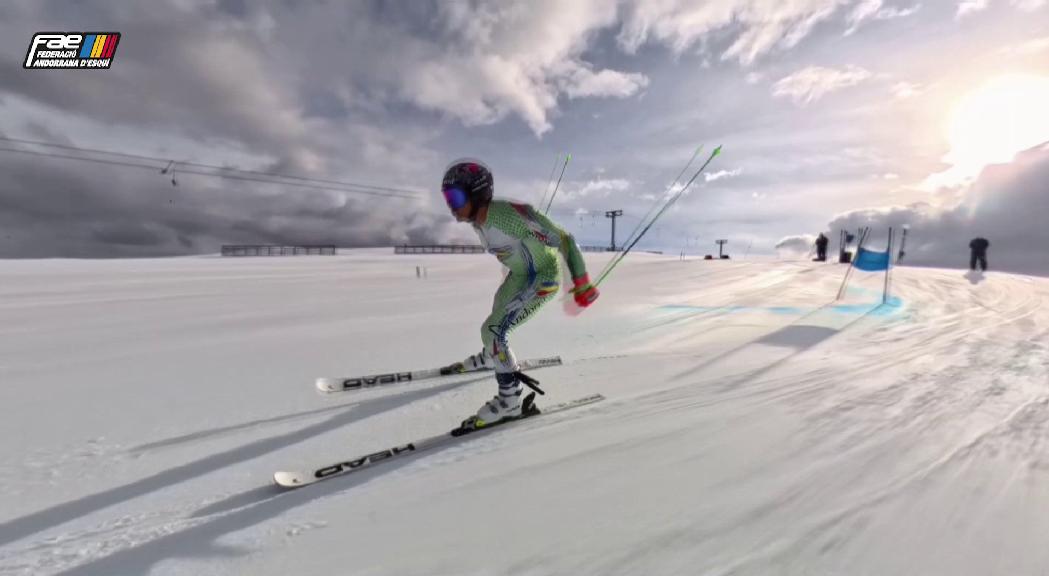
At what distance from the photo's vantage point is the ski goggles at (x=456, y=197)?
124 inches

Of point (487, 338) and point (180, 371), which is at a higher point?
point (487, 338)

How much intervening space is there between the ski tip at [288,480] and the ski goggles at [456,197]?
6.95 ft

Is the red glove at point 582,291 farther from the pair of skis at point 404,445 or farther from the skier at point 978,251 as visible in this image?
the skier at point 978,251

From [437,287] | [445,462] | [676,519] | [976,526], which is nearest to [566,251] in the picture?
[445,462]

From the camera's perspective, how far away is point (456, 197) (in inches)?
124

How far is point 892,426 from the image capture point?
2.59m

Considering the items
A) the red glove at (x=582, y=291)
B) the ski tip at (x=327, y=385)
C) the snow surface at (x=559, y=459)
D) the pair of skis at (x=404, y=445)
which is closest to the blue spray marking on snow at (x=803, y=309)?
the snow surface at (x=559, y=459)

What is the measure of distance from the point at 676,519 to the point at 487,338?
2.00m

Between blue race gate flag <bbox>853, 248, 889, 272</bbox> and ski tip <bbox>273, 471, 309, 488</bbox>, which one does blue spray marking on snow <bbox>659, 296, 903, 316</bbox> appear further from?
ski tip <bbox>273, 471, 309, 488</bbox>

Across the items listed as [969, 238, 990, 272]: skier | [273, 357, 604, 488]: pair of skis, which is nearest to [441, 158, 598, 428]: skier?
[273, 357, 604, 488]: pair of skis

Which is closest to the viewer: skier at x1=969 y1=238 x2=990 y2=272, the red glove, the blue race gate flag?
the red glove

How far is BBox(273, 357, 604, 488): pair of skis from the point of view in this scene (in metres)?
2.26

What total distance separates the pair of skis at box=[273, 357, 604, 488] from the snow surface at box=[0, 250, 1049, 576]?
108mm

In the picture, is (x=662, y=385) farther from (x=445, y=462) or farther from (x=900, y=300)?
(x=900, y=300)
